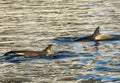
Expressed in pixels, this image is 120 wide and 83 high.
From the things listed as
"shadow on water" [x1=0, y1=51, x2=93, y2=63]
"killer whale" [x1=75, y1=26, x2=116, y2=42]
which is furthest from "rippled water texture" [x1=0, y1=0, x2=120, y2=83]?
"killer whale" [x1=75, y1=26, x2=116, y2=42]

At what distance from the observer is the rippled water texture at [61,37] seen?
22.0 meters

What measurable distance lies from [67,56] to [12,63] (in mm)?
2672

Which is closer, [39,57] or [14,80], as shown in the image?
[14,80]

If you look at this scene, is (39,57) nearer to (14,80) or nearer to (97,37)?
(14,80)

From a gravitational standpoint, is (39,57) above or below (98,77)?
above

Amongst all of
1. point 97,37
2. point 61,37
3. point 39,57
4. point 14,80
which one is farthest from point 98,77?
Answer: point 61,37

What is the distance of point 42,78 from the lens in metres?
21.4

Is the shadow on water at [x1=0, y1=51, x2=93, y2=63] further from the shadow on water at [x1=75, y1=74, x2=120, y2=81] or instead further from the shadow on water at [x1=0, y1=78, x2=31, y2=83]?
the shadow on water at [x1=75, y1=74, x2=120, y2=81]

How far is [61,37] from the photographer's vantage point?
32062mm

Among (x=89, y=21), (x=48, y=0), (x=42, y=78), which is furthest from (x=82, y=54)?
(x=48, y=0)

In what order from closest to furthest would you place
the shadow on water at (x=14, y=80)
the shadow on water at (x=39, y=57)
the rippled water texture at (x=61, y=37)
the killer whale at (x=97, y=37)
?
the shadow on water at (x=14, y=80) < the rippled water texture at (x=61, y=37) < the shadow on water at (x=39, y=57) < the killer whale at (x=97, y=37)

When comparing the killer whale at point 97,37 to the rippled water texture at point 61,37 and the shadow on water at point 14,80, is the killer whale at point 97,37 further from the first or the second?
the shadow on water at point 14,80

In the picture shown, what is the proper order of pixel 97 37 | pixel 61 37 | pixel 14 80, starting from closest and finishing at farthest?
pixel 14 80
pixel 97 37
pixel 61 37

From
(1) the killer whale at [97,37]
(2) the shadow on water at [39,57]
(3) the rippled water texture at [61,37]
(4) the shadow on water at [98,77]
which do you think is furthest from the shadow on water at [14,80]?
(1) the killer whale at [97,37]
